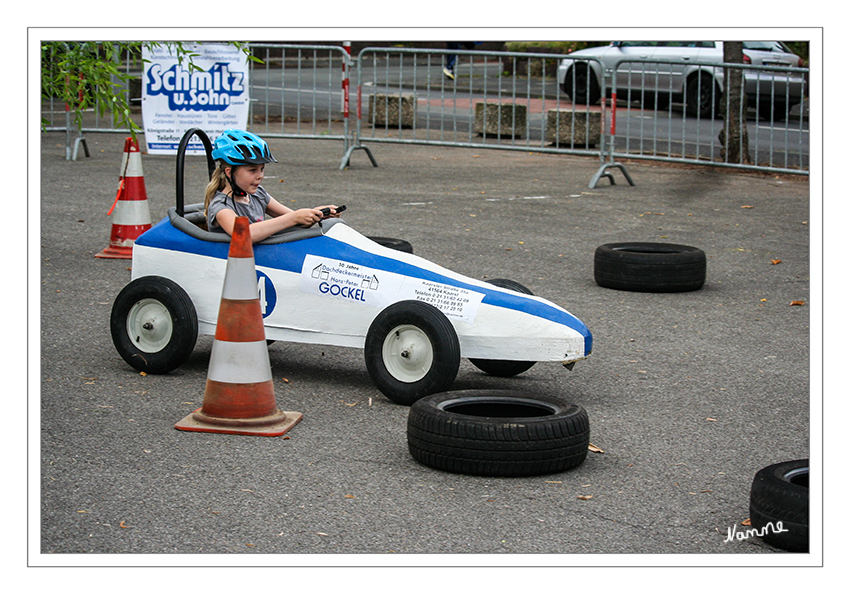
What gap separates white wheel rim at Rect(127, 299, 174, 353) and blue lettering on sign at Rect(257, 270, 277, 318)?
1.59ft

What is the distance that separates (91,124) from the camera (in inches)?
675

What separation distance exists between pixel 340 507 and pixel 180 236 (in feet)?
7.48

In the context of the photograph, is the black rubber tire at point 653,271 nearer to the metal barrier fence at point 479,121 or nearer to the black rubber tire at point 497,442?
the black rubber tire at point 497,442

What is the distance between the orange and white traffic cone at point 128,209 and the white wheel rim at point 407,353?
162 inches

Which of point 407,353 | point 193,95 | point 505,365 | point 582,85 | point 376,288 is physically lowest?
point 505,365

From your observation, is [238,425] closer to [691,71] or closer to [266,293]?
[266,293]

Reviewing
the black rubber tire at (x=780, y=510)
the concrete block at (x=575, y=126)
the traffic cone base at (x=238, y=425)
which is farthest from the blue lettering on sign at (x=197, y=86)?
the black rubber tire at (x=780, y=510)

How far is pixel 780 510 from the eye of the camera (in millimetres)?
3402

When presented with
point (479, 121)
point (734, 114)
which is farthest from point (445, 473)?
point (479, 121)

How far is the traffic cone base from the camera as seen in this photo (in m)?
4.51

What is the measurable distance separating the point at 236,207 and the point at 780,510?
3.21 metres

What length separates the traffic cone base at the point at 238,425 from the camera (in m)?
4.51

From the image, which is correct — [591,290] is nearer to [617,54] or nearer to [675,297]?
[675,297]

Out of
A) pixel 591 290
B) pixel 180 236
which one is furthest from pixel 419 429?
pixel 591 290
